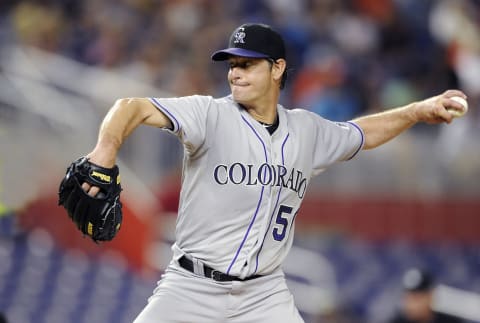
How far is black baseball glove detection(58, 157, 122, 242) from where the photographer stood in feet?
12.1

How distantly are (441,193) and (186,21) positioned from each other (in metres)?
3.65

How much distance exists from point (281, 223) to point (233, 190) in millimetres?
290

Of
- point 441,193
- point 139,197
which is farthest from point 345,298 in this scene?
point 139,197

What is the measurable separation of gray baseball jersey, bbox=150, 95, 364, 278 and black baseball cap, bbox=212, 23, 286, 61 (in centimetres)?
21

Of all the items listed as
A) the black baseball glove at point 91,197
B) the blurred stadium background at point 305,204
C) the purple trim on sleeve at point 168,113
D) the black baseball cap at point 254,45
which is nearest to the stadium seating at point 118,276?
the blurred stadium background at point 305,204

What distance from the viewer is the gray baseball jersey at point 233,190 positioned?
13.9 feet

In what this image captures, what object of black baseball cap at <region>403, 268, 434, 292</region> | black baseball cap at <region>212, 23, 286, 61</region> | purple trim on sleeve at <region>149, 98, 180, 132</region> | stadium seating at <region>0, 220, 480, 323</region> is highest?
black baseball cap at <region>212, 23, 286, 61</region>

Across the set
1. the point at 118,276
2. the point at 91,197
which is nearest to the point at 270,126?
the point at 91,197

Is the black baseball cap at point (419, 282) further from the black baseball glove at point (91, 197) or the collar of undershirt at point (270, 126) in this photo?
the black baseball glove at point (91, 197)

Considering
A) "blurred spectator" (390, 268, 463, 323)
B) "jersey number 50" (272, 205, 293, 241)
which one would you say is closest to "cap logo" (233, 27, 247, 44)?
"jersey number 50" (272, 205, 293, 241)

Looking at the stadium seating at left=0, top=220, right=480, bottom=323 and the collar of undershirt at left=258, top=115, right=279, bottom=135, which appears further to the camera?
the stadium seating at left=0, top=220, right=480, bottom=323

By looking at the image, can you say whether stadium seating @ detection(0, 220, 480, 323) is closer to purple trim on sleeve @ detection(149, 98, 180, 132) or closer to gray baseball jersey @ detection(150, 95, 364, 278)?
gray baseball jersey @ detection(150, 95, 364, 278)

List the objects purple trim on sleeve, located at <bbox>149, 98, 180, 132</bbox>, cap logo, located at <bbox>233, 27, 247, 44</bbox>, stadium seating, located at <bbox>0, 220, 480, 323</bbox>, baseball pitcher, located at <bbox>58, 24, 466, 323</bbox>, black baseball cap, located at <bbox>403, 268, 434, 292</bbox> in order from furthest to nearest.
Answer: stadium seating, located at <bbox>0, 220, 480, 323</bbox> < black baseball cap, located at <bbox>403, 268, 434, 292</bbox> < cap logo, located at <bbox>233, 27, 247, 44</bbox> < baseball pitcher, located at <bbox>58, 24, 466, 323</bbox> < purple trim on sleeve, located at <bbox>149, 98, 180, 132</bbox>

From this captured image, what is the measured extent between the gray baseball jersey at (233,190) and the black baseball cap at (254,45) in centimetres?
21
